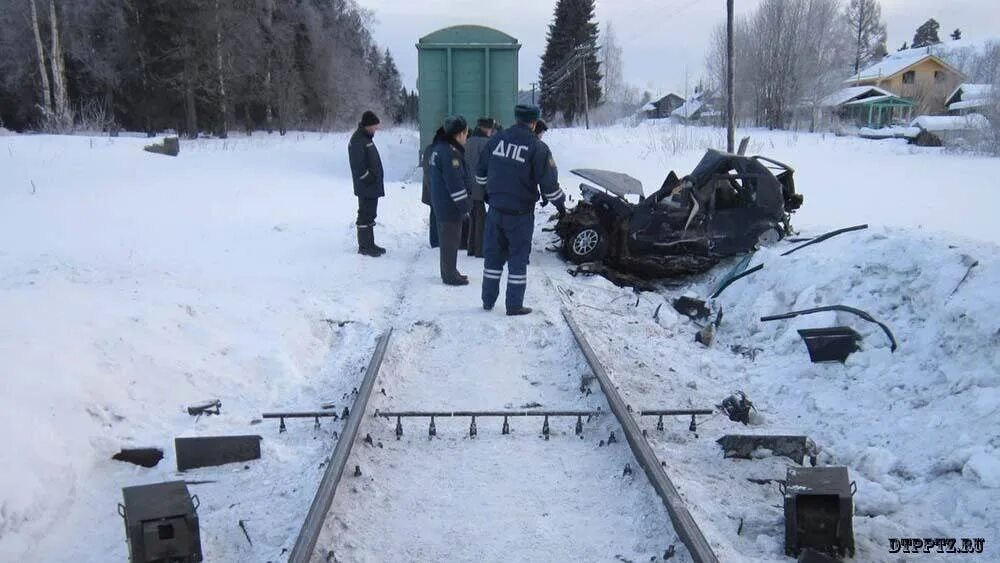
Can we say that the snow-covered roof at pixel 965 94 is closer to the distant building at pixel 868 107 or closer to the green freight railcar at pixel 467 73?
the distant building at pixel 868 107

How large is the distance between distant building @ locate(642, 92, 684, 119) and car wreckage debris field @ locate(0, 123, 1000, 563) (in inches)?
3768

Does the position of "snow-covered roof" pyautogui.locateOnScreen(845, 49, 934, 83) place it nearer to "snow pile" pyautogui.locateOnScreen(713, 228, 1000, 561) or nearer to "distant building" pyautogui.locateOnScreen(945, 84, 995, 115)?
"distant building" pyautogui.locateOnScreen(945, 84, 995, 115)

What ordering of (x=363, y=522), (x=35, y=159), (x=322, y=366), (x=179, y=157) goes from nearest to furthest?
(x=363, y=522)
(x=322, y=366)
(x=35, y=159)
(x=179, y=157)

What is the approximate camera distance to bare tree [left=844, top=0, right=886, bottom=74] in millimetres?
84512

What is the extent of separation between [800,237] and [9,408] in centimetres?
871

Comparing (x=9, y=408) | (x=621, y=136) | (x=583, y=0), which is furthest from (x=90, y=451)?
(x=583, y=0)

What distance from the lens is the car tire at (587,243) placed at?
1038 cm

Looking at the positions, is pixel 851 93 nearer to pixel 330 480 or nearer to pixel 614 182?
pixel 614 182

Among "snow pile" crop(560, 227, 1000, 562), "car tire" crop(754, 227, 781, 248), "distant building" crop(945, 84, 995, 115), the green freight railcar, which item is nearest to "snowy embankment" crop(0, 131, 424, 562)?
"snow pile" crop(560, 227, 1000, 562)

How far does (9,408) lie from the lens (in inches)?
167

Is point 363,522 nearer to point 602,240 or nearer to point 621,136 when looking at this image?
point 602,240

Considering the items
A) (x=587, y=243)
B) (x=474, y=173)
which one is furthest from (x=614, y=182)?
(x=474, y=173)

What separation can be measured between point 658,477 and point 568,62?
58683mm

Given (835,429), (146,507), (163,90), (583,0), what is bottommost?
(835,429)
